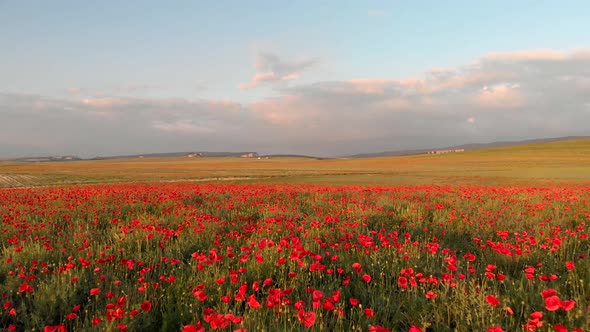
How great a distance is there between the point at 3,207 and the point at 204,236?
28.6ft

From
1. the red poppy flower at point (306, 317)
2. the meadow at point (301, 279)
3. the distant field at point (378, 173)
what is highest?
the red poppy flower at point (306, 317)

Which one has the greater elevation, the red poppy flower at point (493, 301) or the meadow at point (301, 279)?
the red poppy flower at point (493, 301)

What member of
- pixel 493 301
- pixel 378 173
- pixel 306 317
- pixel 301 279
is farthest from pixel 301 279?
pixel 378 173

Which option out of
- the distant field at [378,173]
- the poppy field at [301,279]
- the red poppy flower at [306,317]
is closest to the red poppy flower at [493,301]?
the poppy field at [301,279]

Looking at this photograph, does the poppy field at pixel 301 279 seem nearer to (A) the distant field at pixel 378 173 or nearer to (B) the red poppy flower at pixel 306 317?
(B) the red poppy flower at pixel 306 317

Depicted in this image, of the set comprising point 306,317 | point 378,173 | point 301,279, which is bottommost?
point 378,173

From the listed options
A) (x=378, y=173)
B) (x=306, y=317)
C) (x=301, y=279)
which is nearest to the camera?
(x=306, y=317)

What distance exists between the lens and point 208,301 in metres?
3.33

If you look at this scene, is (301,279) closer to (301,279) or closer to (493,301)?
(301,279)

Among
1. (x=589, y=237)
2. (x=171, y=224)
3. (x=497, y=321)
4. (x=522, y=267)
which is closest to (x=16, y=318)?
(x=171, y=224)

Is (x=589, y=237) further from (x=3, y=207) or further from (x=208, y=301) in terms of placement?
(x=3, y=207)

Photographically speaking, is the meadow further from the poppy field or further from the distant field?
the distant field

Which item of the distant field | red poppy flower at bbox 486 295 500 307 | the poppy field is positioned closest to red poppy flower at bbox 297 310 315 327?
the poppy field

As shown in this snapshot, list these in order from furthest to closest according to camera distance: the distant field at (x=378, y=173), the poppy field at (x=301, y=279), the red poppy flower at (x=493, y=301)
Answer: the distant field at (x=378, y=173)
the poppy field at (x=301, y=279)
the red poppy flower at (x=493, y=301)
